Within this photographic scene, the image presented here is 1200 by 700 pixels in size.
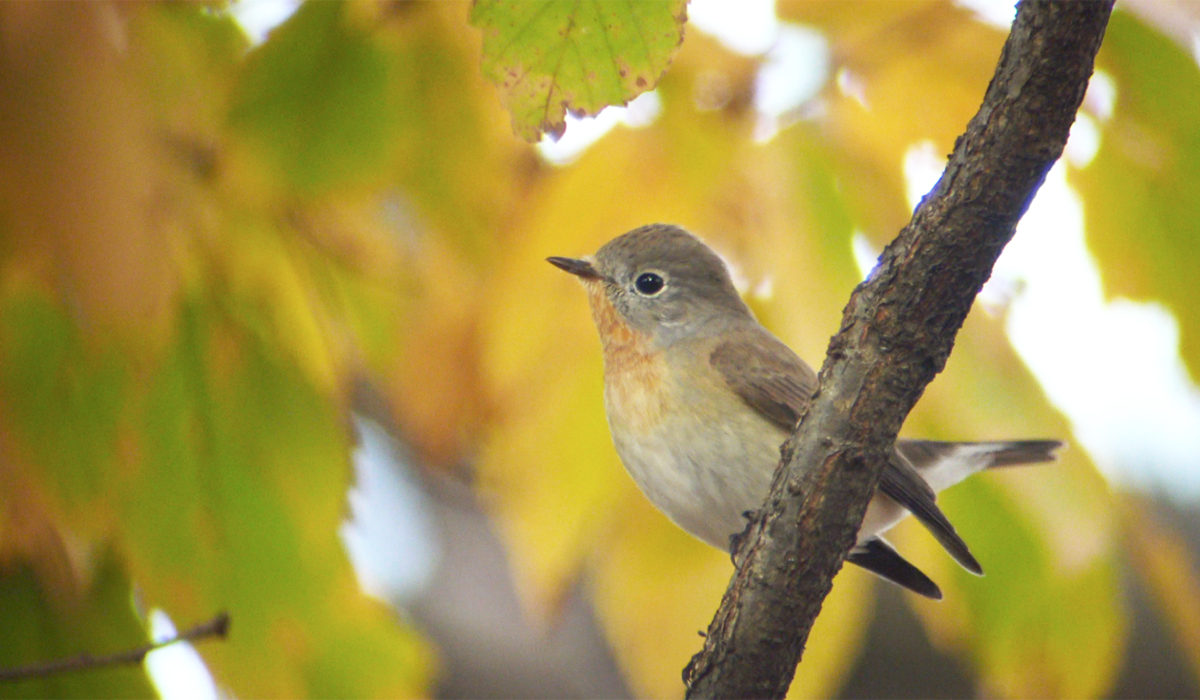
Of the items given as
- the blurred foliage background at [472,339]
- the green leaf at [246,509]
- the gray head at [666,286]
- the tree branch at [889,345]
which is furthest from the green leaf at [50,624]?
the gray head at [666,286]

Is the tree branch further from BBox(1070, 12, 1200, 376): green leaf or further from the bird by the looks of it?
BBox(1070, 12, 1200, 376): green leaf

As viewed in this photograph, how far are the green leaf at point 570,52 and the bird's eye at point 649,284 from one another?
197 cm

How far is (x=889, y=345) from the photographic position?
170cm

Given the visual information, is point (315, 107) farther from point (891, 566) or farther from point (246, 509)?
point (891, 566)

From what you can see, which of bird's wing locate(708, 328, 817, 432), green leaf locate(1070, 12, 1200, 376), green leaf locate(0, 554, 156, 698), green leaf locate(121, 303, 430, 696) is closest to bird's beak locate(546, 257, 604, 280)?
bird's wing locate(708, 328, 817, 432)

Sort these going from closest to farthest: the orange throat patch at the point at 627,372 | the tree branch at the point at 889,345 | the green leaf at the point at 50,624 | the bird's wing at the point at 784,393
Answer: the tree branch at the point at 889,345, the green leaf at the point at 50,624, the bird's wing at the point at 784,393, the orange throat patch at the point at 627,372

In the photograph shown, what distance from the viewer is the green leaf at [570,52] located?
50.6 inches

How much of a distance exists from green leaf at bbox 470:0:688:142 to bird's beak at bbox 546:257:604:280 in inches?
47.3

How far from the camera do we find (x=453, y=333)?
264cm

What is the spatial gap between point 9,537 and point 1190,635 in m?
2.98

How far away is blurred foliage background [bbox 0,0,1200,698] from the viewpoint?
2.33 meters

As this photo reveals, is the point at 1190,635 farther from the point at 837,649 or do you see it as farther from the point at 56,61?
the point at 56,61

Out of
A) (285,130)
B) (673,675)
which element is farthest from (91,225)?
(673,675)

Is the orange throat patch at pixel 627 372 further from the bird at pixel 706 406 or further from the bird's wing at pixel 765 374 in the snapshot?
the bird's wing at pixel 765 374
